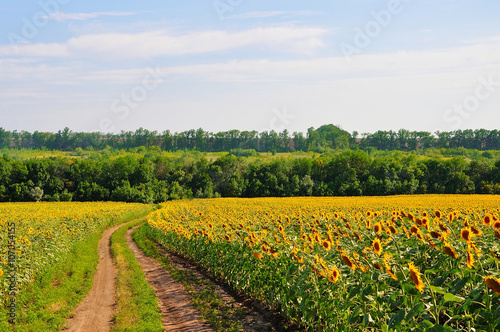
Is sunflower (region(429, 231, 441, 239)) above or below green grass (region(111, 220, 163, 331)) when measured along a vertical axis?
above

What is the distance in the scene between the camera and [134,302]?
11023 millimetres

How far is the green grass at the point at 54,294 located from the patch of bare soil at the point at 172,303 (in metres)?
2.17

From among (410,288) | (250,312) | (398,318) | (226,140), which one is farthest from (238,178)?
(226,140)

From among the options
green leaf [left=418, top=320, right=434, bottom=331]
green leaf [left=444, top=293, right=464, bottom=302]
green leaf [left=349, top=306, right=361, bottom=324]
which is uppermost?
green leaf [left=444, top=293, right=464, bottom=302]

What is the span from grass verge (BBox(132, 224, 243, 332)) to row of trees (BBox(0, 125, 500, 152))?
150 meters

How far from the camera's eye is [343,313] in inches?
223

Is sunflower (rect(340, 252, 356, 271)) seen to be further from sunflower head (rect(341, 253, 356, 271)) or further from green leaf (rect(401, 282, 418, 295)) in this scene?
green leaf (rect(401, 282, 418, 295))

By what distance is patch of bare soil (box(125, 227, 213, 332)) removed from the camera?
9305 mm

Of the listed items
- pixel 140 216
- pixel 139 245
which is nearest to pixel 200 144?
pixel 140 216

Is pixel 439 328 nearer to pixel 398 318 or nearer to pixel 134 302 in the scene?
pixel 398 318

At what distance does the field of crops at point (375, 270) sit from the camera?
3.64 metres

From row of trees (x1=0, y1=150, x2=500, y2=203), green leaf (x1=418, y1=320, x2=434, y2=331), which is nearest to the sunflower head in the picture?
green leaf (x1=418, y1=320, x2=434, y2=331)

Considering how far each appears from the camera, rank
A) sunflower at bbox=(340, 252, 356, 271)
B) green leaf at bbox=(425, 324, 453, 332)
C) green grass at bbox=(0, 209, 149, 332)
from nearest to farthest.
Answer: green leaf at bbox=(425, 324, 453, 332) → sunflower at bbox=(340, 252, 356, 271) → green grass at bbox=(0, 209, 149, 332)

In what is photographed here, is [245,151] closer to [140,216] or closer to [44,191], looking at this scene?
[44,191]
